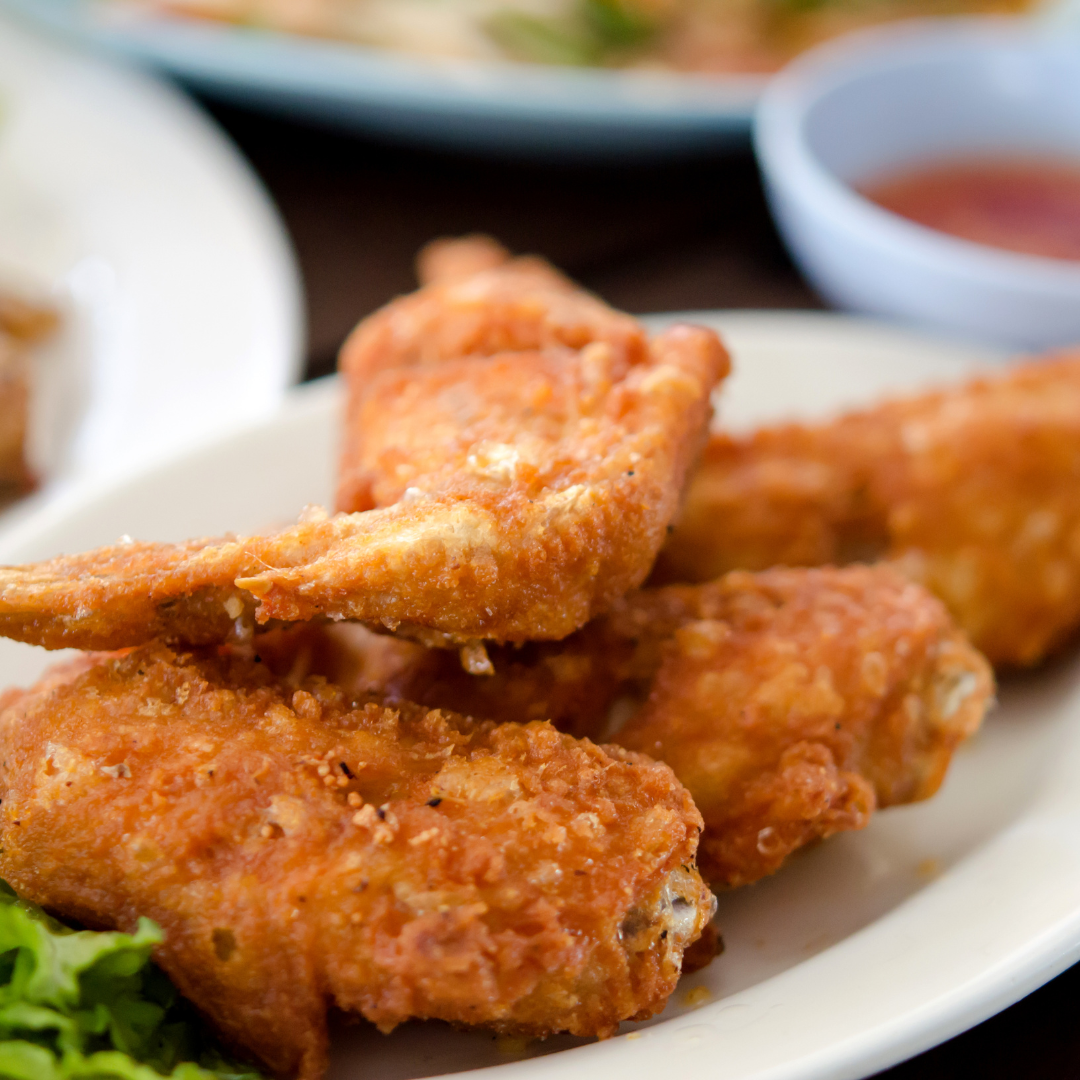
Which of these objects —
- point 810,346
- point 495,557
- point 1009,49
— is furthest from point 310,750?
point 1009,49

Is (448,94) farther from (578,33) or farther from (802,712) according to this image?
(802,712)

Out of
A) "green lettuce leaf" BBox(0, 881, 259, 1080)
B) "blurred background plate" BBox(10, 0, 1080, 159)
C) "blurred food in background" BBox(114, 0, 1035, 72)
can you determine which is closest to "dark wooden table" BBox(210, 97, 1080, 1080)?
"blurred background plate" BBox(10, 0, 1080, 159)

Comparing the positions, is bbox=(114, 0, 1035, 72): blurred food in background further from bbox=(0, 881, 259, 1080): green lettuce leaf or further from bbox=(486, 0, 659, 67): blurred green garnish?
bbox=(0, 881, 259, 1080): green lettuce leaf

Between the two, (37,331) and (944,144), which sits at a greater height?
(944,144)

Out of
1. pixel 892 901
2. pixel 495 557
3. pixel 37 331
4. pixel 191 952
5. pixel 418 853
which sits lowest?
pixel 37 331

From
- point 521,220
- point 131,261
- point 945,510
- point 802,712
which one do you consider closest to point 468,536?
point 802,712

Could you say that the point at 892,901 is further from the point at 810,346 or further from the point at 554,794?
the point at 810,346

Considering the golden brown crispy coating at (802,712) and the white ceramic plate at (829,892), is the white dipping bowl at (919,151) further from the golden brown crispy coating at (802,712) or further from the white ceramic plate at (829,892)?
the golden brown crispy coating at (802,712)
